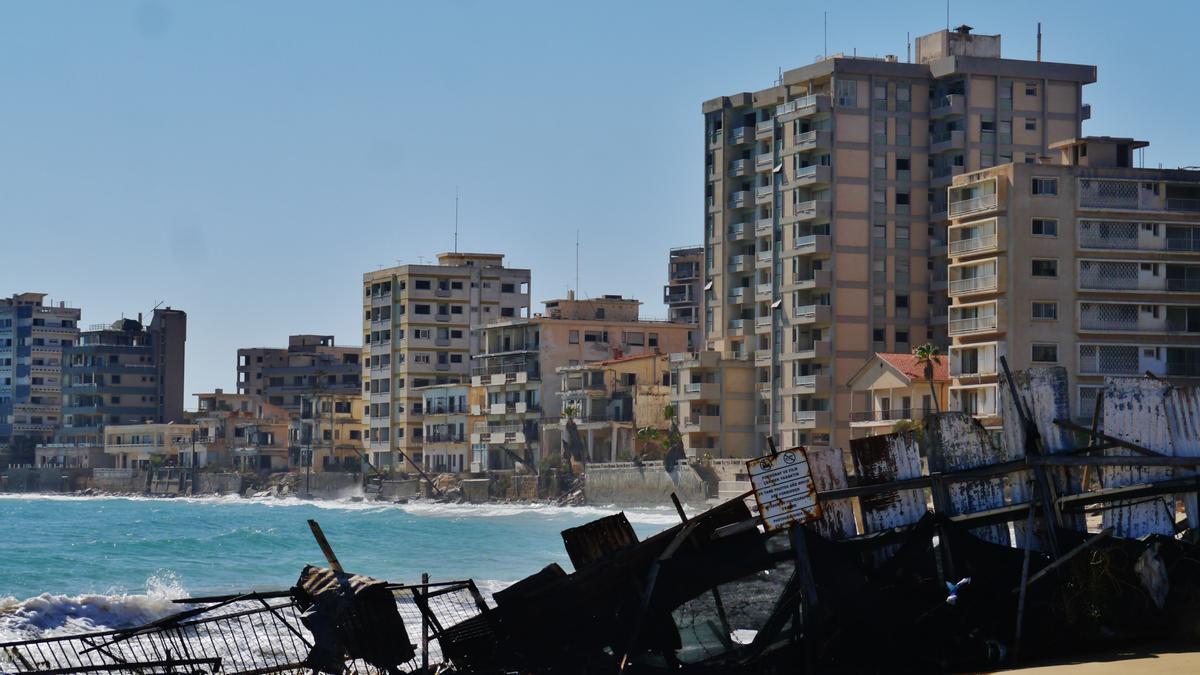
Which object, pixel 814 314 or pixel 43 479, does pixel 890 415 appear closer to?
pixel 814 314

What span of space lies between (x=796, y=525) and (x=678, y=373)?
88.9m

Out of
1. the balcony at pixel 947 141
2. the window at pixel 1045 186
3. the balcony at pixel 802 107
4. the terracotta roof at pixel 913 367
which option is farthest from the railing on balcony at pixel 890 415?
the balcony at pixel 802 107

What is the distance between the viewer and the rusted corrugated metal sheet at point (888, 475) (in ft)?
62.6

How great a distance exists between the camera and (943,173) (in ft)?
333

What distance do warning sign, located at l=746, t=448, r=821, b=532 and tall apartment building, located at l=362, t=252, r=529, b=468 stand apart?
12507 centimetres

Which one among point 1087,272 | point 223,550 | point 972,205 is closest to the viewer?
point 223,550

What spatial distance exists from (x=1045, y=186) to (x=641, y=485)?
116 ft

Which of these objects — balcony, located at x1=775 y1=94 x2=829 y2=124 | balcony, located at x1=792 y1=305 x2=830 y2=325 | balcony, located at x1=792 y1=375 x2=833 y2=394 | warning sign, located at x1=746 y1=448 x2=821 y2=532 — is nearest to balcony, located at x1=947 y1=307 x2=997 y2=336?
balcony, located at x1=792 y1=375 x2=833 y2=394

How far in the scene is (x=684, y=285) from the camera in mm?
165125

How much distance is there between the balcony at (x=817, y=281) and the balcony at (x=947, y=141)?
10.0 meters

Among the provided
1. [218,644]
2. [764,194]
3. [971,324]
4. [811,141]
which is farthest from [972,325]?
[218,644]

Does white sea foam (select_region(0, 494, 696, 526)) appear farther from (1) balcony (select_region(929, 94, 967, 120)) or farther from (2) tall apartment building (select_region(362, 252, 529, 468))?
(1) balcony (select_region(929, 94, 967, 120))

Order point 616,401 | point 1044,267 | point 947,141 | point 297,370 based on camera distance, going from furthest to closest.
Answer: point 297,370
point 616,401
point 947,141
point 1044,267

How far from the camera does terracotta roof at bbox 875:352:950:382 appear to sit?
87981mm
